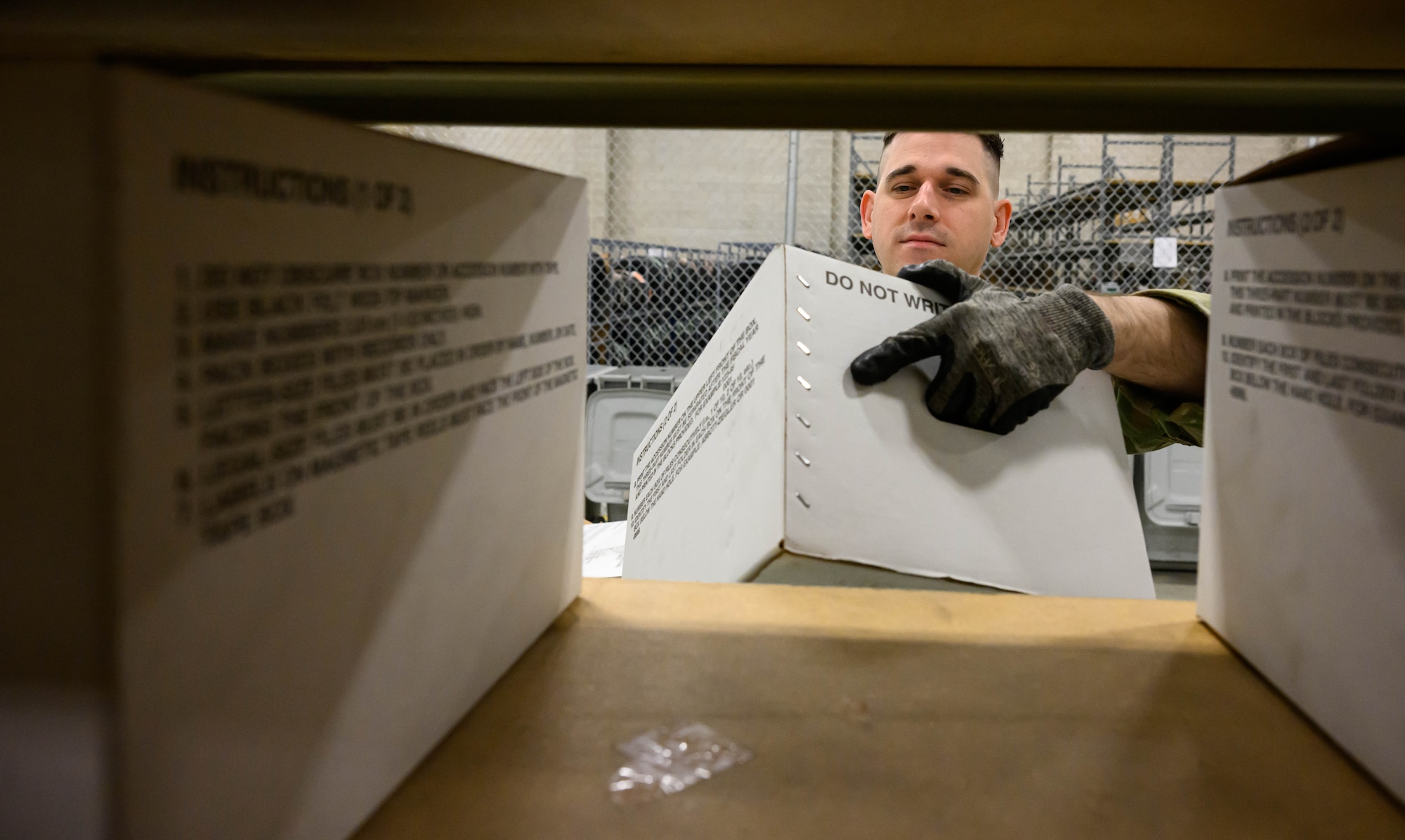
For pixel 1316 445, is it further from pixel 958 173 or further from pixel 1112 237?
pixel 1112 237

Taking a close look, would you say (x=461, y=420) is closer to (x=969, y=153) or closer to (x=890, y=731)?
(x=890, y=731)

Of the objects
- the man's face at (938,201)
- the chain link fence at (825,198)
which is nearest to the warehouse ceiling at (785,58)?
the man's face at (938,201)

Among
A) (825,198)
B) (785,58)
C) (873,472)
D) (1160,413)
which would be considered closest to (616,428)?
(1160,413)

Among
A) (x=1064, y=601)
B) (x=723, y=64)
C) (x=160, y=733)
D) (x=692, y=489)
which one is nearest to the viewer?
(x=160, y=733)

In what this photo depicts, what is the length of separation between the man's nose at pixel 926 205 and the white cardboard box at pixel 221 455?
4.40 feet

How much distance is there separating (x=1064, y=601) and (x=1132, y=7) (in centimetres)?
42

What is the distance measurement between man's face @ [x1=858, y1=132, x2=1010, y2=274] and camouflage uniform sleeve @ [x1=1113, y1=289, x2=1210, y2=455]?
46 cm

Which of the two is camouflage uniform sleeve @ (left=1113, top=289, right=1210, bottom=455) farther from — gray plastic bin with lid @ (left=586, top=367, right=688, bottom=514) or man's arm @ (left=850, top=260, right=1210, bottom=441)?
Answer: gray plastic bin with lid @ (left=586, top=367, right=688, bottom=514)

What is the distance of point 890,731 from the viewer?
432mm

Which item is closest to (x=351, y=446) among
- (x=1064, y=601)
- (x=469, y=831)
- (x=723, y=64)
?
(x=469, y=831)

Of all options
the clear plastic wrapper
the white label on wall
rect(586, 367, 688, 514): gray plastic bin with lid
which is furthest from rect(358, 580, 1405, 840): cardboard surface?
the white label on wall

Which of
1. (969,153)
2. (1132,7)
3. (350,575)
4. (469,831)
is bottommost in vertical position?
(469,831)

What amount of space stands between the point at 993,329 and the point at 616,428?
273 centimetres

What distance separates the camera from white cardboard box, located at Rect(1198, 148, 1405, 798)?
0.37m
